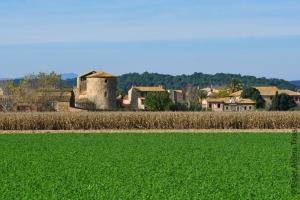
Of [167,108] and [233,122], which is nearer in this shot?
[233,122]

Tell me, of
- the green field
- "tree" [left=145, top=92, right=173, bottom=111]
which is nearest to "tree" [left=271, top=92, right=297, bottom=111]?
Answer: "tree" [left=145, top=92, right=173, bottom=111]

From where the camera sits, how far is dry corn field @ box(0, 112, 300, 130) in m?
63.6

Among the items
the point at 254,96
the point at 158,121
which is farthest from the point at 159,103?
the point at 158,121

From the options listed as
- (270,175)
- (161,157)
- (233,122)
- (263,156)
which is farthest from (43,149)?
(233,122)

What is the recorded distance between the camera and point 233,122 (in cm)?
6397

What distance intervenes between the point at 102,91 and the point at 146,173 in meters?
91.6

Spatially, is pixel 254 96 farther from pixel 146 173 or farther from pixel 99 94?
pixel 146 173

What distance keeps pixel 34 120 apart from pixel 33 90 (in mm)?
52322

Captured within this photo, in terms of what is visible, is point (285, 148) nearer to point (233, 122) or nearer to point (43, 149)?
point (43, 149)

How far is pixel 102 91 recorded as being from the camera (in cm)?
11412

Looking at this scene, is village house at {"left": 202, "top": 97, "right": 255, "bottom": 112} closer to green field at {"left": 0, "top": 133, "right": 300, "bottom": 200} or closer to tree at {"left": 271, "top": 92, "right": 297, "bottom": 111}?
tree at {"left": 271, "top": 92, "right": 297, "bottom": 111}

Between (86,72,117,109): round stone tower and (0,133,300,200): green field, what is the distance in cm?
7787

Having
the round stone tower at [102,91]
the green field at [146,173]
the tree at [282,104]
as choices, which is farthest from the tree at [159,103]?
the green field at [146,173]

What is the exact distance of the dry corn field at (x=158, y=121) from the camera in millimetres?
63562
